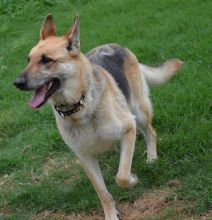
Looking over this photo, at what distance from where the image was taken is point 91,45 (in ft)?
31.1

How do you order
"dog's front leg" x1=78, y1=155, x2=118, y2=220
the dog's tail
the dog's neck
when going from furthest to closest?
1. the dog's tail
2. "dog's front leg" x1=78, y1=155, x2=118, y2=220
3. the dog's neck

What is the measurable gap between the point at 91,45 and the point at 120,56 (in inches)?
145

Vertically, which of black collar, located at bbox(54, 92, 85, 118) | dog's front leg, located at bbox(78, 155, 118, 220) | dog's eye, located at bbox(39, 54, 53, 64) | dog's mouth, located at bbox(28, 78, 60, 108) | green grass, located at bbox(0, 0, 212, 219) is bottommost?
green grass, located at bbox(0, 0, 212, 219)

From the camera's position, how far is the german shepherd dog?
14.8 ft

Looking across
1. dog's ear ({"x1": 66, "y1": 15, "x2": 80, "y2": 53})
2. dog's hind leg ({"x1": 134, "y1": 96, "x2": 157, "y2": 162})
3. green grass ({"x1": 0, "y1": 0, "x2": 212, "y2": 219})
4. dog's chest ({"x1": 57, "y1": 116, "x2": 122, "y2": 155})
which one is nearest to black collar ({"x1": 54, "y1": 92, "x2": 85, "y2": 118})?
dog's chest ({"x1": 57, "y1": 116, "x2": 122, "y2": 155})

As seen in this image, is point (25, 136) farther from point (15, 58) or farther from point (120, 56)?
point (15, 58)

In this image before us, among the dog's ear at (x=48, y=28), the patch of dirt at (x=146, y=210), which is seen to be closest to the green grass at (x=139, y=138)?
the patch of dirt at (x=146, y=210)

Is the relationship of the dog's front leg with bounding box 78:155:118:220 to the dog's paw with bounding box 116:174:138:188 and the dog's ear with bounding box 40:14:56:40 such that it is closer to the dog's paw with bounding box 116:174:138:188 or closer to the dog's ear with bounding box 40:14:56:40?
the dog's paw with bounding box 116:174:138:188

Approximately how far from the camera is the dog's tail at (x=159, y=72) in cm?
632

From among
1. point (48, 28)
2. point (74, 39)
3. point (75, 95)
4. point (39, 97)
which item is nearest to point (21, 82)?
point (39, 97)

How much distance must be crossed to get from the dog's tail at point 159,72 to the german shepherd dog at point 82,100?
95cm

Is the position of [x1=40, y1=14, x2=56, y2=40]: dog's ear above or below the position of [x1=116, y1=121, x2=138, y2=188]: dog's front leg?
above

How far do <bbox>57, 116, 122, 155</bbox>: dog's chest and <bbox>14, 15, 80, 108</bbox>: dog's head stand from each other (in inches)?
16.4

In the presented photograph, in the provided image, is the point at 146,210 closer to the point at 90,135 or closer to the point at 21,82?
the point at 90,135
